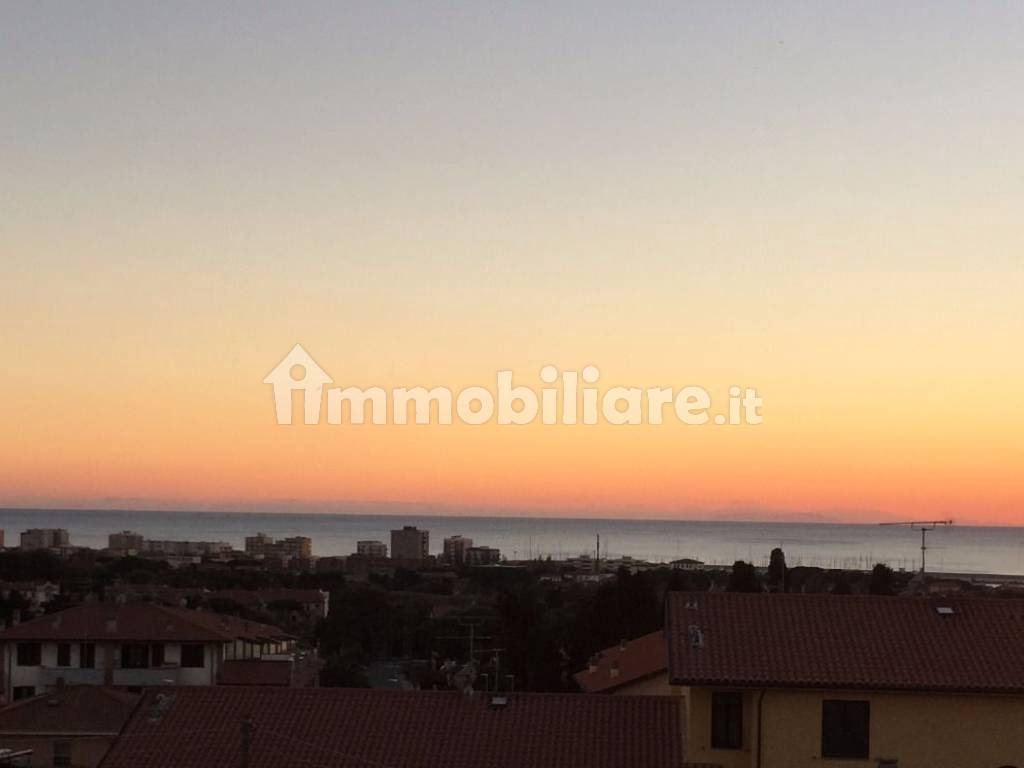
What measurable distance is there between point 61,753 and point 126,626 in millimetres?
12103

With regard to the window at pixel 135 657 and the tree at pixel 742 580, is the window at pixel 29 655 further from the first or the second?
the tree at pixel 742 580

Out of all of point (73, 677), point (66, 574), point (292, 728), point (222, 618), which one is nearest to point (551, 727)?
point (292, 728)

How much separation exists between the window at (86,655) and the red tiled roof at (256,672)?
17.1 feet

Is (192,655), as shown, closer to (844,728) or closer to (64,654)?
(64,654)

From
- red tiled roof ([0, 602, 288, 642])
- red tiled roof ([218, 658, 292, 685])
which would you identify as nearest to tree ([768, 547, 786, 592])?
red tiled roof ([0, 602, 288, 642])

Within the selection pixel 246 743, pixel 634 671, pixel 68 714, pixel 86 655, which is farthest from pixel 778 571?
pixel 246 743

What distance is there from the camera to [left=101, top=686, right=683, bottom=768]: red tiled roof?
79.8 feet

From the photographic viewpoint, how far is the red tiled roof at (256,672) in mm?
39625

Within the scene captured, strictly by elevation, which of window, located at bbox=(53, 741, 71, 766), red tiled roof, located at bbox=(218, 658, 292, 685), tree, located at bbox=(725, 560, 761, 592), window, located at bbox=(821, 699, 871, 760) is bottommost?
window, located at bbox=(53, 741, 71, 766)

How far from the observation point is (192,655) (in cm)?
4588

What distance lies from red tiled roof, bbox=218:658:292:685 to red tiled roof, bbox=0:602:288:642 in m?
3.26

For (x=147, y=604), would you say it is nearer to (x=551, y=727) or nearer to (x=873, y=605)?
(x=551, y=727)

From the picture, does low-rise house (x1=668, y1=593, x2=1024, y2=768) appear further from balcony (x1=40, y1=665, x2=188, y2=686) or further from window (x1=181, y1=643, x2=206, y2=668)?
balcony (x1=40, y1=665, x2=188, y2=686)

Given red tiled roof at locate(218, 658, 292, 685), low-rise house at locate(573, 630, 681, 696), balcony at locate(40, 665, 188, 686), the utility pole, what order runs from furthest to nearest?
balcony at locate(40, 665, 188, 686), red tiled roof at locate(218, 658, 292, 685), low-rise house at locate(573, 630, 681, 696), the utility pole
